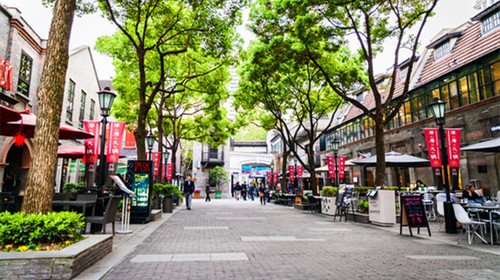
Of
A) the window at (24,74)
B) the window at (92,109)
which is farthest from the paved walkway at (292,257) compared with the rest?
the window at (92,109)

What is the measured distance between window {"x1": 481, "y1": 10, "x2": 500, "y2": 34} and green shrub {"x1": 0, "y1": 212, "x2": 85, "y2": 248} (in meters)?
22.3

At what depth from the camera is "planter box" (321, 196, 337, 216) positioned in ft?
Answer: 48.3

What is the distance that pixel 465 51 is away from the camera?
18.8 metres

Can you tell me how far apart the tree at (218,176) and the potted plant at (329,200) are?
25775mm

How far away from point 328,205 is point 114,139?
1057 cm

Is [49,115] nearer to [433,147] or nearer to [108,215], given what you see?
[108,215]

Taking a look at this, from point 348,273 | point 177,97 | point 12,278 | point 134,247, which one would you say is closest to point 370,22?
point 348,273

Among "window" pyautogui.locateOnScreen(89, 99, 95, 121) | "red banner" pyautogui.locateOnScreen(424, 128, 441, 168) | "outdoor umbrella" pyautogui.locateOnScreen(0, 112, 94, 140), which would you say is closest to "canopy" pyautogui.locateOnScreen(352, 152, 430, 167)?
"red banner" pyautogui.locateOnScreen(424, 128, 441, 168)

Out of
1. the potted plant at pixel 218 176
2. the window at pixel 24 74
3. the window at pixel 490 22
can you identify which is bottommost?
the potted plant at pixel 218 176

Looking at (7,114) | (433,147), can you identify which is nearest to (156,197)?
(7,114)

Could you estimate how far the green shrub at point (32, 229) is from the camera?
414cm

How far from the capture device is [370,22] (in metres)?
12.4

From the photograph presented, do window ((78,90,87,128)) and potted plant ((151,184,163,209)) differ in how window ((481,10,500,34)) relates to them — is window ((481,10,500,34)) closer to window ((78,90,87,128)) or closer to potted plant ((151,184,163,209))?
potted plant ((151,184,163,209))

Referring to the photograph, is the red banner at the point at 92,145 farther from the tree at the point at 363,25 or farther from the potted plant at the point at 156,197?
the tree at the point at 363,25
